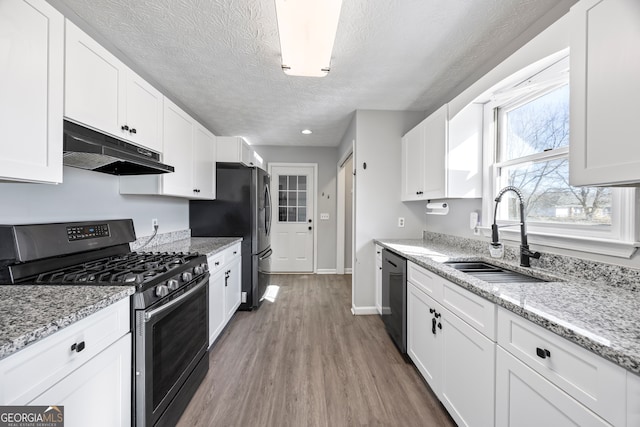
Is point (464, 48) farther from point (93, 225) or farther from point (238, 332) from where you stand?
point (238, 332)

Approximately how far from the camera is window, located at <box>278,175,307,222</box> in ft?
16.1

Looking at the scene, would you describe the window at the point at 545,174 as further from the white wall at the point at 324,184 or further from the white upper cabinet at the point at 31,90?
the white wall at the point at 324,184

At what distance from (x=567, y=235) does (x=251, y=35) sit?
2.29 metres

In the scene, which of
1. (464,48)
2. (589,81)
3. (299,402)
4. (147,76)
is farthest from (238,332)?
(464,48)

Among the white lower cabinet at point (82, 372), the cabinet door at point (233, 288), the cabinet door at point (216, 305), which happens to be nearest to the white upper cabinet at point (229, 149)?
the cabinet door at point (233, 288)

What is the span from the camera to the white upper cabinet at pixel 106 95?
4.06 feet

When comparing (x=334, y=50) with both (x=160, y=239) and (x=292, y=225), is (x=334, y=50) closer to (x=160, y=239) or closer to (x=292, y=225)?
(x=160, y=239)

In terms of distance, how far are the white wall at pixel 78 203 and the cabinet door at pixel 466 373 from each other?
2.34 meters

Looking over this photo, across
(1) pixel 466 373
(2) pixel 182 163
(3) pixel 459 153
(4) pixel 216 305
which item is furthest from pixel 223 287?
(3) pixel 459 153

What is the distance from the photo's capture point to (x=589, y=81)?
946 mm

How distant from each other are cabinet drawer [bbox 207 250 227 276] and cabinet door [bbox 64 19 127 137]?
1113 millimetres

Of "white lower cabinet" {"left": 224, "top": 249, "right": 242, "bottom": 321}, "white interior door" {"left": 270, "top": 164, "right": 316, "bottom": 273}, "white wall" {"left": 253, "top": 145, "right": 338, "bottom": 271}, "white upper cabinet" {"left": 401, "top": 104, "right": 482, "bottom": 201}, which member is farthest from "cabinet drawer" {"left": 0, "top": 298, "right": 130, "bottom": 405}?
"white wall" {"left": 253, "top": 145, "right": 338, "bottom": 271}

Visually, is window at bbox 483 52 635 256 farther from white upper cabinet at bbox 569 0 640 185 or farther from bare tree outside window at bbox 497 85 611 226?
white upper cabinet at bbox 569 0 640 185
